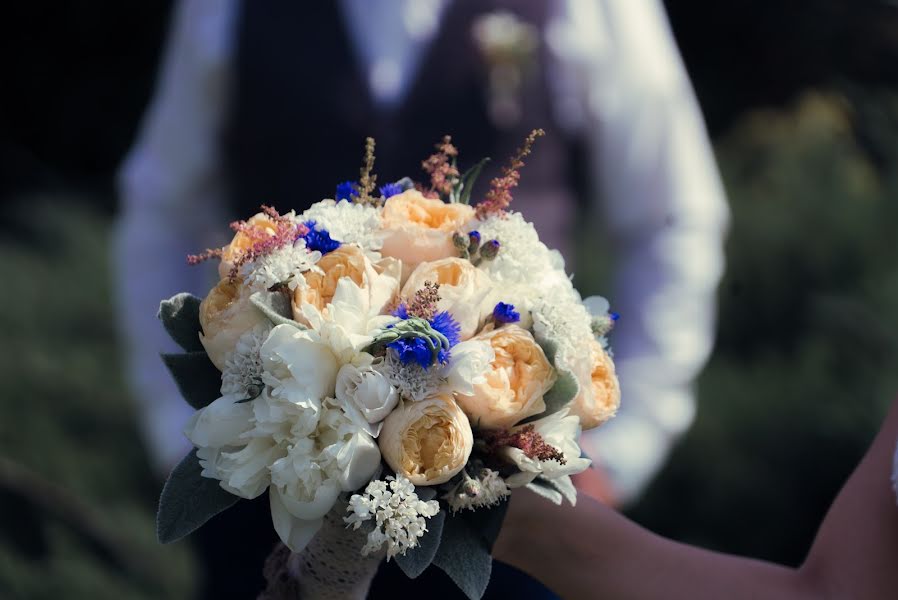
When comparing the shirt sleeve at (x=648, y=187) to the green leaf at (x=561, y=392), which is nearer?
the green leaf at (x=561, y=392)

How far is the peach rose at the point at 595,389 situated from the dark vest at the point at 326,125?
0.74 meters

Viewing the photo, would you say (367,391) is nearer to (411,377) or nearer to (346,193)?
(411,377)

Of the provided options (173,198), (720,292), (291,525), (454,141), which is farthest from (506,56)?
(720,292)

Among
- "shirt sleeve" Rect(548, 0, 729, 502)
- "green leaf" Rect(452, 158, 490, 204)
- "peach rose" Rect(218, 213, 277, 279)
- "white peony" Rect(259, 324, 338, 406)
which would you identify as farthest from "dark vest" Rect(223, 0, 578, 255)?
"white peony" Rect(259, 324, 338, 406)

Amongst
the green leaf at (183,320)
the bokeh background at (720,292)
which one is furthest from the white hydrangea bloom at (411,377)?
the bokeh background at (720,292)

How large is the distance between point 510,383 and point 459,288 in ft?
0.31

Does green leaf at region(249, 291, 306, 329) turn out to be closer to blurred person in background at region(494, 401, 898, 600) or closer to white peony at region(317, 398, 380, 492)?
white peony at region(317, 398, 380, 492)

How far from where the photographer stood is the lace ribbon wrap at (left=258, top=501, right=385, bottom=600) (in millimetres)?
1037

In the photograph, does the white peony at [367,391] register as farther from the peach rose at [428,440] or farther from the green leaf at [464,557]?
the green leaf at [464,557]

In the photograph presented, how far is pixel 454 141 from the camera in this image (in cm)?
181

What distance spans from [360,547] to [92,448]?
2433mm

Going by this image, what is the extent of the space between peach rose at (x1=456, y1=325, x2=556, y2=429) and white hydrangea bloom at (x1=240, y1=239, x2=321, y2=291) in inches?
6.5

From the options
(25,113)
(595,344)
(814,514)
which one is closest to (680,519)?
(814,514)

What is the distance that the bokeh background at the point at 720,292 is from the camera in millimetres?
3078
